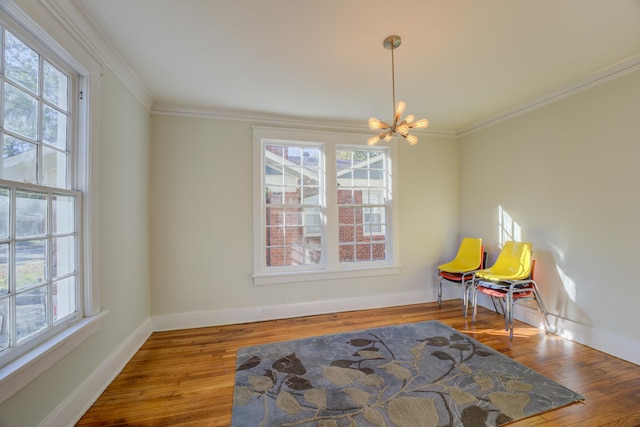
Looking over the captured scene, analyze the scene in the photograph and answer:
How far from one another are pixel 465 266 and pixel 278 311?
2.61 meters

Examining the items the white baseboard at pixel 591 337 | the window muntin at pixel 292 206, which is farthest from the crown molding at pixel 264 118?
the white baseboard at pixel 591 337

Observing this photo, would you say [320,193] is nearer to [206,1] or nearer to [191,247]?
[191,247]

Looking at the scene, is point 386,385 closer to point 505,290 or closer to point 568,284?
point 505,290

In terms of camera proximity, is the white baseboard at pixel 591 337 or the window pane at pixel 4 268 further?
the white baseboard at pixel 591 337

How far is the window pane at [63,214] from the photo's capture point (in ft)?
5.75

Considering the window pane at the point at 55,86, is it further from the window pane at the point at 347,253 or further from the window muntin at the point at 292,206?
the window pane at the point at 347,253

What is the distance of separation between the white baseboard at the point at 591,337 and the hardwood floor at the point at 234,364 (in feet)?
0.25

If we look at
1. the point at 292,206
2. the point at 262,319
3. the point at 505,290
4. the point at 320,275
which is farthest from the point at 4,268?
the point at 505,290

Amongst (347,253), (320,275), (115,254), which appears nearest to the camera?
(115,254)

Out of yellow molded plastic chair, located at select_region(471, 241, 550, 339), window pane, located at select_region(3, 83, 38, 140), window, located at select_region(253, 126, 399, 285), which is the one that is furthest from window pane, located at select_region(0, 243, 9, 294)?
yellow molded plastic chair, located at select_region(471, 241, 550, 339)

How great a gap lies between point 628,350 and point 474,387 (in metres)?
1.61

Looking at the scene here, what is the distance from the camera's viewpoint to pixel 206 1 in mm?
1759

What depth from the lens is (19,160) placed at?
1.49m

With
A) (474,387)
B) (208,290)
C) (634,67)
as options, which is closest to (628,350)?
(474,387)
